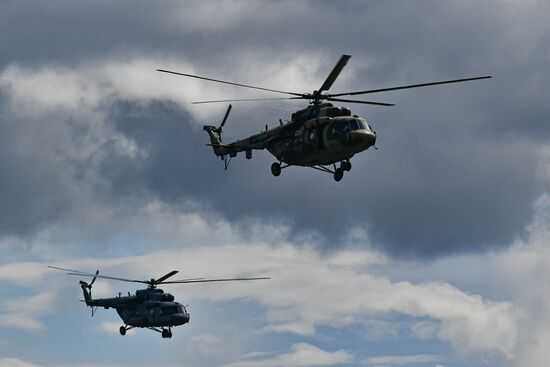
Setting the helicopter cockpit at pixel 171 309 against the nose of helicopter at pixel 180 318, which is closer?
the nose of helicopter at pixel 180 318

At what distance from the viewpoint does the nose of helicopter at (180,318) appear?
118 metres

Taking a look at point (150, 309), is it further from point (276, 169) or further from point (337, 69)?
point (337, 69)

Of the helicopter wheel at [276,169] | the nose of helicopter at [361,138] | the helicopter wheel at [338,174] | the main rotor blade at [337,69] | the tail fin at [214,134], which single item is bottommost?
the helicopter wheel at [338,174]

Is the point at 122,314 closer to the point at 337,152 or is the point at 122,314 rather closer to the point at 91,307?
the point at 91,307

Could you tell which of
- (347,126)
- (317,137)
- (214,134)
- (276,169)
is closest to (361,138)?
(347,126)

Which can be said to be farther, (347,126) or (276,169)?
(276,169)

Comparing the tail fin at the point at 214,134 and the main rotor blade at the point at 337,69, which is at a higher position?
the tail fin at the point at 214,134

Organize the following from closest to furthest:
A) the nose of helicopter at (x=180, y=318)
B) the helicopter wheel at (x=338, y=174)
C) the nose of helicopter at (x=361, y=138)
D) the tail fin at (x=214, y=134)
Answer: the nose of helicopter at (x=361, y=138) → the helicopter wheel at (x=338, y=174) → the tail fin at (x=214, y=134) → the nose of helicopter at (x=180, y=318)

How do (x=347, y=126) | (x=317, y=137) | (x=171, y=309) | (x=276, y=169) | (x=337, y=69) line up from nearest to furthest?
(x=337, y=69) < (x=347, y=126) < (x=317, y=137) < (x=276, y=169) < (x=171, y=309)

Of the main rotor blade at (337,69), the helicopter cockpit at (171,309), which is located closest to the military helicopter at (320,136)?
the main rotor blade at (337,69)

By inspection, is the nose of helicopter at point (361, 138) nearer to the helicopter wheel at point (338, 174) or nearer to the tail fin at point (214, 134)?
the helicopter wheel at point (338, 174)

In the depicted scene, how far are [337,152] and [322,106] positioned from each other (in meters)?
5.62

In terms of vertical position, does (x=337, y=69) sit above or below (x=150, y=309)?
above

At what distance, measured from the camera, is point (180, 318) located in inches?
4658
